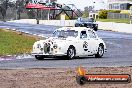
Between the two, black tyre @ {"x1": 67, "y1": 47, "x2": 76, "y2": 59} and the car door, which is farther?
the car door

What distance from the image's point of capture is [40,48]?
20609 mm

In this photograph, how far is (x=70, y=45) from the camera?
68.0 ft

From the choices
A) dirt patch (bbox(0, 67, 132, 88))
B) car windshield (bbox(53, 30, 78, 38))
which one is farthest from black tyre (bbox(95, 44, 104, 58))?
dirt patch (bbox(0, 67, 132, 88))

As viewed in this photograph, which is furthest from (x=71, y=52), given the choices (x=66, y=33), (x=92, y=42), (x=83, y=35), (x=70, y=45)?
(x=92, y=42)

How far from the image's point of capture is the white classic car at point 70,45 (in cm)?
2041

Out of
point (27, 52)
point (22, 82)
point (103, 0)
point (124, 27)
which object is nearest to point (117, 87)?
point (22, 82)

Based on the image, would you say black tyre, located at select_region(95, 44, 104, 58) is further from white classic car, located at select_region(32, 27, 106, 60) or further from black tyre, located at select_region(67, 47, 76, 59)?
black tyre, located at select_region(67, 47, 76, 59)

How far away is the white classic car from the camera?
20.4m

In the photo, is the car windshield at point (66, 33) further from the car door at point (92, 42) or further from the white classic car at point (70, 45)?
the car door at point (92, 42)

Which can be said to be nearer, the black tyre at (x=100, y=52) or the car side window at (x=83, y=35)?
the car side window at (x=83, y=35)

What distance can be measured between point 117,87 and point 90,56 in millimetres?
12317

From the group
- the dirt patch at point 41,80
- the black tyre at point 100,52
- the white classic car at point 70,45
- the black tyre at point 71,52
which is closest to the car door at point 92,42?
the white classic car at point 70,45

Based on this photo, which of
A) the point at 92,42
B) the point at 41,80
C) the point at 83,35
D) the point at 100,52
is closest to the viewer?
the point at 41,80

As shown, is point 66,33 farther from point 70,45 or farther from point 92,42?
point 92,42
